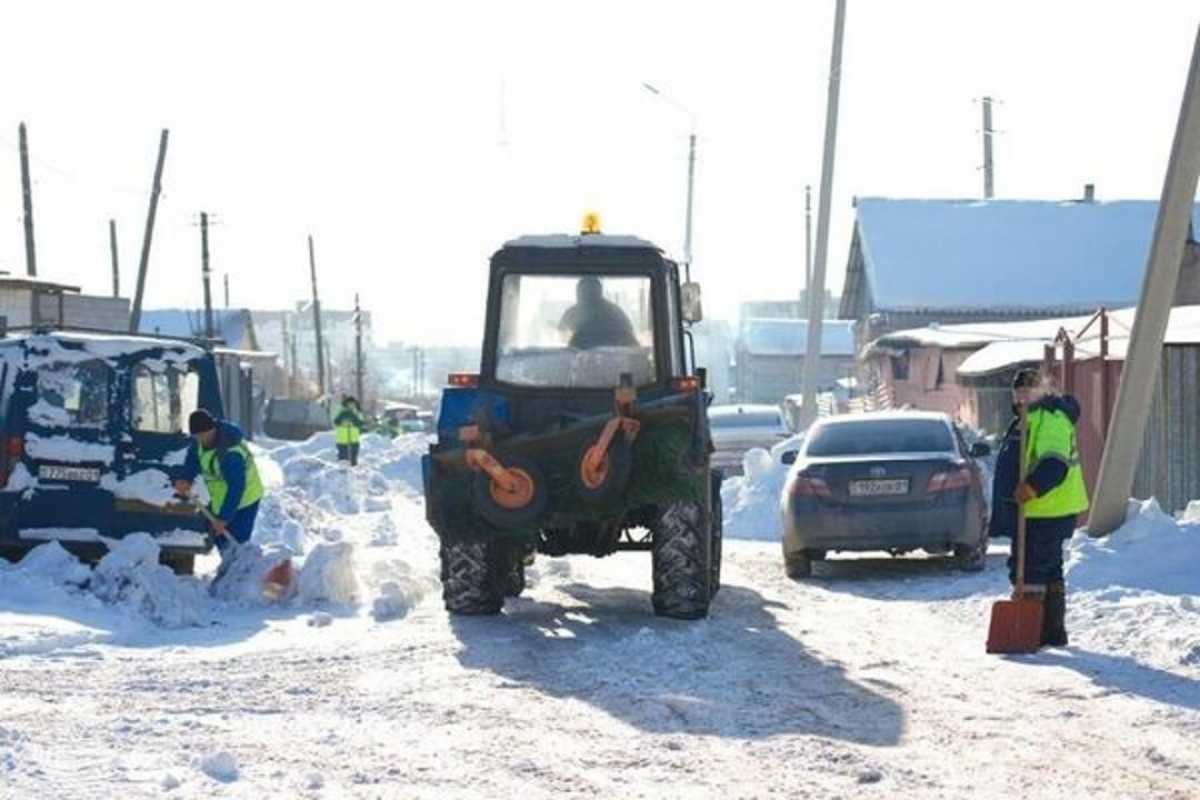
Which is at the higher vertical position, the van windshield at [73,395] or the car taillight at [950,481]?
the van windshield at [73,395]

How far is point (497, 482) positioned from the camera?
42.9 feet

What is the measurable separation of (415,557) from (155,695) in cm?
1029

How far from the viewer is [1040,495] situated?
12.2 metres

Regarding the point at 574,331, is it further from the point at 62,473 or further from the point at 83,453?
the point at 62,473

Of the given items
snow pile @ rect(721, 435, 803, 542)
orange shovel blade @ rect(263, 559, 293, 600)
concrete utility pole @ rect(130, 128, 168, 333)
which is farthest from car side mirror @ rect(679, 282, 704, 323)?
concrete utility pole @ rect(130, 128, 168, 333)

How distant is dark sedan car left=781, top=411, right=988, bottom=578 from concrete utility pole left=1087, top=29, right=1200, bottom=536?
1336 mm

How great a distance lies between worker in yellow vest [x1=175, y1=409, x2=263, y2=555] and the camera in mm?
15633

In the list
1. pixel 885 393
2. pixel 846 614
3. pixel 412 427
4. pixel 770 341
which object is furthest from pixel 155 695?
pixel 770 341

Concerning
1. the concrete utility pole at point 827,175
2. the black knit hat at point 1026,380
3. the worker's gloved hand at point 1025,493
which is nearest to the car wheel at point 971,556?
the black knit hat at point 1026,380

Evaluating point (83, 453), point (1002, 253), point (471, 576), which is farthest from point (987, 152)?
point (471, 576)

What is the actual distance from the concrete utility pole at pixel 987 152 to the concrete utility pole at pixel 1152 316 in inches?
2119

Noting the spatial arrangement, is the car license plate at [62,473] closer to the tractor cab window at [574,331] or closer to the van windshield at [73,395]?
the van windshield at [73,395]

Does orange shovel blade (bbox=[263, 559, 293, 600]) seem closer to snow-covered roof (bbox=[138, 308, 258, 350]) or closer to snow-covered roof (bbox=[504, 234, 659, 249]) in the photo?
snow-covered roof (bbox=[504, 234, 659, 249])

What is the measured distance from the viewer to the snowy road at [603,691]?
316 inches
